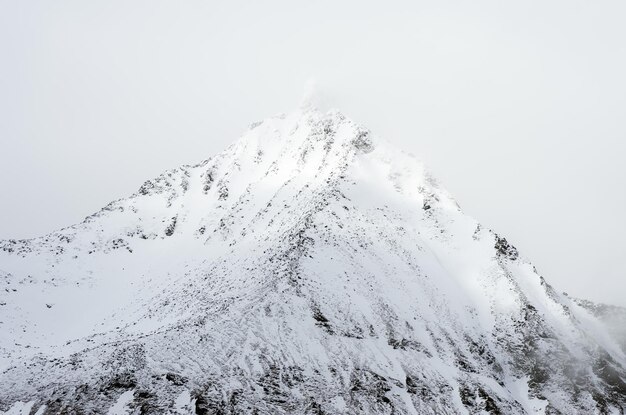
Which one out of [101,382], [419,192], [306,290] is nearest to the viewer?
[101,382]

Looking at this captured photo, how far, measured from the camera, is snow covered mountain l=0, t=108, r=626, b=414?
40062 millimetres

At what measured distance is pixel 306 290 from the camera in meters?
53.0

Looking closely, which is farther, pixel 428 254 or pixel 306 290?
pixel 428 254

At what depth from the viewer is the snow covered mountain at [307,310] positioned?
40062mm

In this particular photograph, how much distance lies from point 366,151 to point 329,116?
18.0 meters

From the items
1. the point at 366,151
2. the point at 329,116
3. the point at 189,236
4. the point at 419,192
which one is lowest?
the point at 419,192

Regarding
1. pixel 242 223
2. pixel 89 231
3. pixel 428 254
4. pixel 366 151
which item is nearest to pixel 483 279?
pixel 428 254

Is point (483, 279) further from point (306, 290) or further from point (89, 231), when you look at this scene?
point (89, 231)

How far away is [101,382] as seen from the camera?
3669 cm

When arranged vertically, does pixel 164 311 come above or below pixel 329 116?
below

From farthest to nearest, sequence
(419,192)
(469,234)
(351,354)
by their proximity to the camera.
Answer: (419,192) < (469,234) < (351,354)

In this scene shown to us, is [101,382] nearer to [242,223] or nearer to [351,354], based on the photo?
[351,354]

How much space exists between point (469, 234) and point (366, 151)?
25.3 metres

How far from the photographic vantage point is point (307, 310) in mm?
50562
